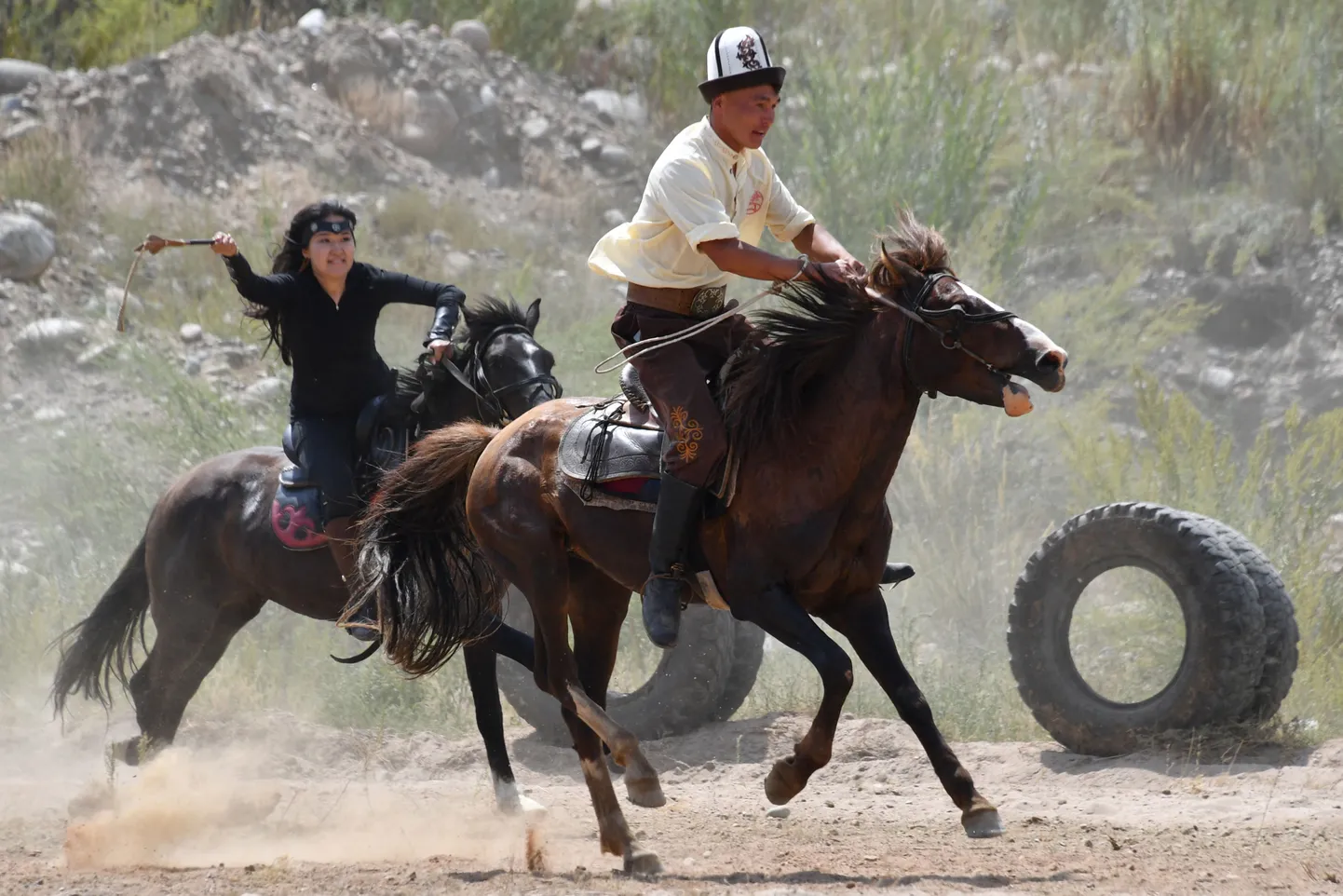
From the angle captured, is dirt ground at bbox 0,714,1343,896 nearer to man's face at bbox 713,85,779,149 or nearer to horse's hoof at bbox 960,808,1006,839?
horse's hoof at bbox 960,808,1006,839

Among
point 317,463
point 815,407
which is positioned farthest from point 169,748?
point 815,407

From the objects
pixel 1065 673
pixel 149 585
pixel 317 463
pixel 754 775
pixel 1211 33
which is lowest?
pixel 754 775

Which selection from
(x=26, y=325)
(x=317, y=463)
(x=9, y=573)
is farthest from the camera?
(x=26, y=325)

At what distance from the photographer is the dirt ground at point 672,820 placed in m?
5.32

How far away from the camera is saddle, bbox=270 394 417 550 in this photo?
24.3ft

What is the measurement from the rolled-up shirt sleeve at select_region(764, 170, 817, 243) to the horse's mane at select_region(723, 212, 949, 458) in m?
0.58

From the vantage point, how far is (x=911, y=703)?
543cm

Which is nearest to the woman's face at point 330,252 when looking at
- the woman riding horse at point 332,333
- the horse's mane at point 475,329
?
the woman riding horse at point 332,333

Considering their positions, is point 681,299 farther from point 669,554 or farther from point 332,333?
point 332,333

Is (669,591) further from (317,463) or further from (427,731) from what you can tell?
(427,731)

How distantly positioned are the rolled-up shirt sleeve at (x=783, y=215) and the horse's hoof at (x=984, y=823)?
2.34 metres

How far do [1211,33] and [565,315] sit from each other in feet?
25.4

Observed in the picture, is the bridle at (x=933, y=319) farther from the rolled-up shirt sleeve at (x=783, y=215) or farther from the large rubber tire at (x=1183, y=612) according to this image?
the large rubber tire at (x=1183, y=612)

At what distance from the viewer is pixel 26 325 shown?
49.7 feet
